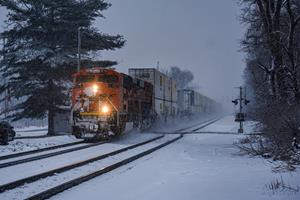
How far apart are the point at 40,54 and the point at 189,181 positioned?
64.7ft

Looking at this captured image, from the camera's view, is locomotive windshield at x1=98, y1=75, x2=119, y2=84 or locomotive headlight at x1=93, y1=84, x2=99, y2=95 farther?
locomotive windshield at x1=98, y1=75, x2=119, y2=84

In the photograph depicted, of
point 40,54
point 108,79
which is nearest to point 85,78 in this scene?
point 108,79

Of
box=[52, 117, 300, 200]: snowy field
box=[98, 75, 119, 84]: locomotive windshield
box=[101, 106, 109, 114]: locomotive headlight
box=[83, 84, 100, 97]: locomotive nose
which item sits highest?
box=[98, 75, 119, 84]: locomotive windshield

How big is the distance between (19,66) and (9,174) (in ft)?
60.1

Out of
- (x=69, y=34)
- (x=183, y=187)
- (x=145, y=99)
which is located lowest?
(x=183, y=187)

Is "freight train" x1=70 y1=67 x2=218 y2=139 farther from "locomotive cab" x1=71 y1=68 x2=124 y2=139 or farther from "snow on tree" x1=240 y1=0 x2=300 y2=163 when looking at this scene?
"snow on tree" x1=240 y1=0 x2=300 y2=163

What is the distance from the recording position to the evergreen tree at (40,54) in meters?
27.6

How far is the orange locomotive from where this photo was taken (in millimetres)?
20859

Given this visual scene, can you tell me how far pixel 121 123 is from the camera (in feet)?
71.3

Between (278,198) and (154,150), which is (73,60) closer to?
(154,150)

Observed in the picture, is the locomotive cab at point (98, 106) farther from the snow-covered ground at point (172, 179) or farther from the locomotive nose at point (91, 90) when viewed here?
the snow-covered ground at point (172, 179)

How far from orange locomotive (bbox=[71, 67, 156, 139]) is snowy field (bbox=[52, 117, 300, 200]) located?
717 cm

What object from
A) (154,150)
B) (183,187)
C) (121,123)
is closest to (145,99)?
(121,123)

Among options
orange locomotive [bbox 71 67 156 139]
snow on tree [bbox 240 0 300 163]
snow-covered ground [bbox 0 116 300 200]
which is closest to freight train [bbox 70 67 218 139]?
orange locomotive [bbox 71 67 156 139]
